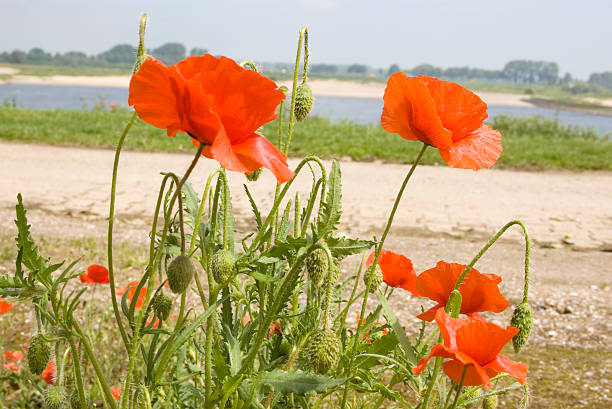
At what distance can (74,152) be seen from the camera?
364 inches

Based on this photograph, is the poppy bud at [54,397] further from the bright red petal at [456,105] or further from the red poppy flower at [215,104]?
the bright red petal at [456,105]

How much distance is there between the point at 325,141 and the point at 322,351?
962cm

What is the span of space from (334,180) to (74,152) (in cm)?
893

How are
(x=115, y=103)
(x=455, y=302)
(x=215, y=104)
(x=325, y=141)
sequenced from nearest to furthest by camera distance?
(x=215, y=104)
(x=455, y=302)
(x=325, y=141)
(x=115, y=103)

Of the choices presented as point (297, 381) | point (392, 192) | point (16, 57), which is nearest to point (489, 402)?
point (297, 381)

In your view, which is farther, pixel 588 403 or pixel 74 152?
pixel 74 152

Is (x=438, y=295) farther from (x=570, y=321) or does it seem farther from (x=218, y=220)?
(x=570, y=321)

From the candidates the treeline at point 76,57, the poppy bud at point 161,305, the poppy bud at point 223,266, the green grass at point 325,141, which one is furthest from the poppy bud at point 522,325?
the treeline at point 76,57

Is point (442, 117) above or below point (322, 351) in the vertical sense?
above

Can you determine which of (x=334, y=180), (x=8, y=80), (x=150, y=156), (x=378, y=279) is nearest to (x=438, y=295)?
(x=378, y=279)

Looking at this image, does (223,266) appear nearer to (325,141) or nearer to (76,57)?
(325,141)

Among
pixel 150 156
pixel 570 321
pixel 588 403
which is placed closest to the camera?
pixel 588 403

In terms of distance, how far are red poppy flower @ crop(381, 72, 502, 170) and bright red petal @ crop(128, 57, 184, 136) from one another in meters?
0.42

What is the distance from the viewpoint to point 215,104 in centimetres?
95
